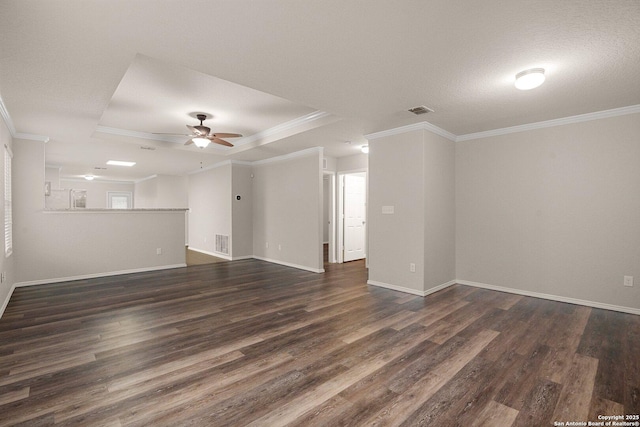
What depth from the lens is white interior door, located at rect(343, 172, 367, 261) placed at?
711 cm

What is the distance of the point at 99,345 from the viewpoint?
9.08 ft

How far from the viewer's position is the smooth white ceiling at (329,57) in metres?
1.94

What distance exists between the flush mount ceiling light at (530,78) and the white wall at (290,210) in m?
3.67

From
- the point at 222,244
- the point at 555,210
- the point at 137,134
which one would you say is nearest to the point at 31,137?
the point at 137,134

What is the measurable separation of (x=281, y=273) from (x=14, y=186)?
4.50 meters

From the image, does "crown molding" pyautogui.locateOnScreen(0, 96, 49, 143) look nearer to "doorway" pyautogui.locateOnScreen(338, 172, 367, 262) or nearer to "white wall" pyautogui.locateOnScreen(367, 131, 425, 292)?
"white wall" pyautogui.locateOnScreen(367, 131, 425, 292)

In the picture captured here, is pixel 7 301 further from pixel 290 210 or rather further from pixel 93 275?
pixel 290 210

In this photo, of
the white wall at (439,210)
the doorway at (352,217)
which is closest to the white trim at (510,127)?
the white wall at (439,210)

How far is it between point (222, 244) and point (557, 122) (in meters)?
7.05

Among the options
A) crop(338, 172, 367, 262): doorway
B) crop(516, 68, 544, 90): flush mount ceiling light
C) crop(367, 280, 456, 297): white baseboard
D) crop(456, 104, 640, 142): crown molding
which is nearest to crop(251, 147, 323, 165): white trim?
crop(338, 172, 367, 262): doorway

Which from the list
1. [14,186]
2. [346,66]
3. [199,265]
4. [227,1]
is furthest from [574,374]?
[14,186]

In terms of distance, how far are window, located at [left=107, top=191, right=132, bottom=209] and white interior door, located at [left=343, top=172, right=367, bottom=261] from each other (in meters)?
10.7

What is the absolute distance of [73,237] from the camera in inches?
212

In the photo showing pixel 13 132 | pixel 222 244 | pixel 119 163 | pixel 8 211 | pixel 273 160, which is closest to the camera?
pixel 8 211
